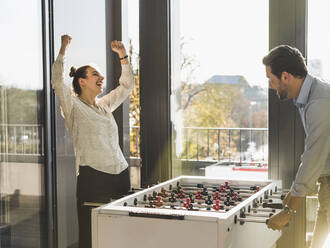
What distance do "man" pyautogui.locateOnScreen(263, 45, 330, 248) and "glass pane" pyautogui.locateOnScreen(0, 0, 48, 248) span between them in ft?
5.04

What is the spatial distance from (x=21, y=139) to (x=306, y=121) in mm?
1762

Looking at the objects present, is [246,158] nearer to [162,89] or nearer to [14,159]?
[162,89]

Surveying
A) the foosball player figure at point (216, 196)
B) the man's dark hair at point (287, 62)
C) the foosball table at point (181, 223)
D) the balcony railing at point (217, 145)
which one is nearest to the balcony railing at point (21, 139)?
the foosball table at point (181, 223)

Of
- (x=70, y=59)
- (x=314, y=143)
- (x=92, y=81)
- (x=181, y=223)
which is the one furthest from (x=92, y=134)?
(x=314, y=143)

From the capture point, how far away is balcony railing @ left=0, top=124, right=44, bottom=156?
2855 millimetres

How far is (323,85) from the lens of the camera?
237cm

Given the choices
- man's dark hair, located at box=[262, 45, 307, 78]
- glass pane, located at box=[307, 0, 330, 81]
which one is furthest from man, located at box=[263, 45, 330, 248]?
glass pane, located at box=[307, 0, 330, 81]

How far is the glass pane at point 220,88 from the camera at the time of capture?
3764 mm

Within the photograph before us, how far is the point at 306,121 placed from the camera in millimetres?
2297

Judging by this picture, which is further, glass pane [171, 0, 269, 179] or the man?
glass pane [171, 0, 269, 179]

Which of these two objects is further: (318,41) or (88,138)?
(318,41)

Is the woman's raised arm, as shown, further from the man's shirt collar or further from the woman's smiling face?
the man's shirt collar

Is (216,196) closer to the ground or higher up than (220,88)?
closer to the ground

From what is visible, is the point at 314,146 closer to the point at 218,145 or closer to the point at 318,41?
the point at 318,41
